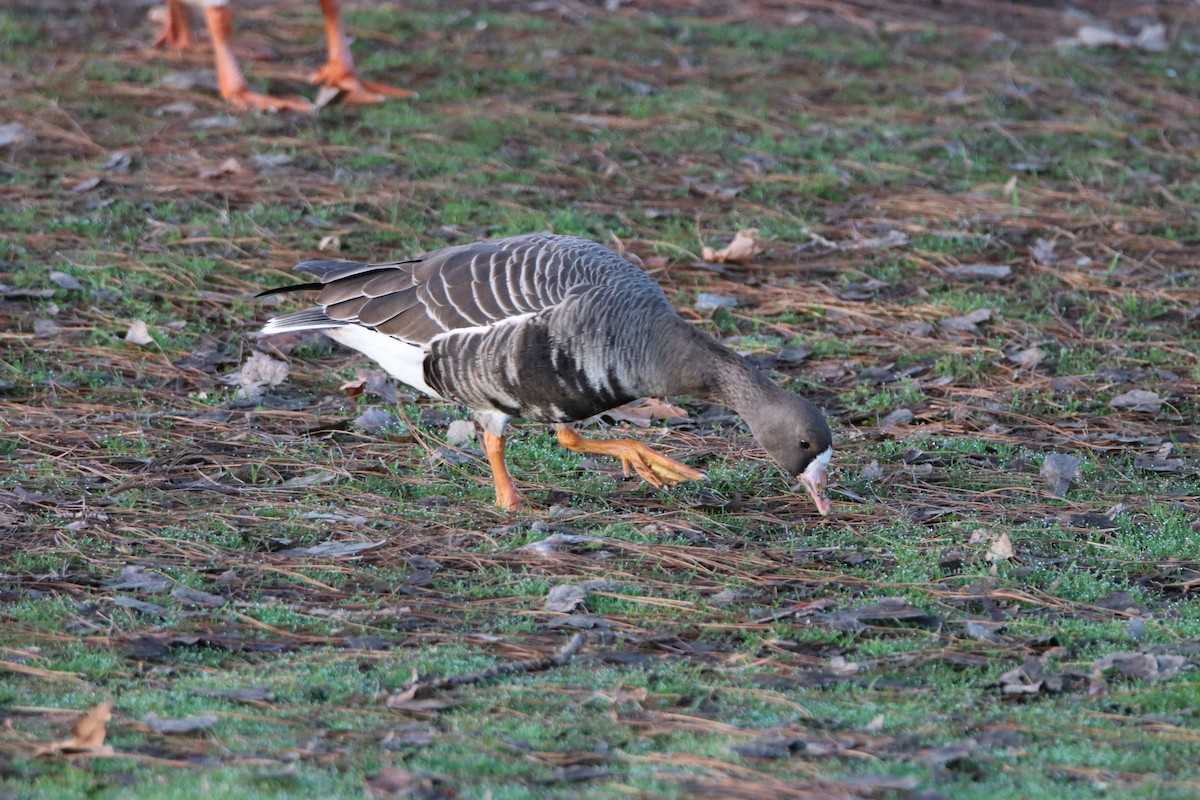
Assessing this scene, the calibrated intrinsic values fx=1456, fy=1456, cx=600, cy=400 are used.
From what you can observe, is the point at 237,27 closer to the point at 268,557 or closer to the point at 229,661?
the point at 268,557

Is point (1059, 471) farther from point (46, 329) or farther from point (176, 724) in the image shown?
point (46, 329)

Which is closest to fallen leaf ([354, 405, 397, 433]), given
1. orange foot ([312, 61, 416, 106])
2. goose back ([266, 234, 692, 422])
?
goose back ([266, 234, 692, 422])

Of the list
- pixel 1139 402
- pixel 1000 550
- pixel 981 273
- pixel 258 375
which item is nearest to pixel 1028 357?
pixel 1139 402

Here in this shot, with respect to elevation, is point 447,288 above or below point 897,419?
above

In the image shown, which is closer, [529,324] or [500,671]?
[500,671]

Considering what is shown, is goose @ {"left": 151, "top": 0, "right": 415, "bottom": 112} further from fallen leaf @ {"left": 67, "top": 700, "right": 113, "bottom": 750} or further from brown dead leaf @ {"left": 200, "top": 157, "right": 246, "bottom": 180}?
fallen leaf @ {"left": 67, "top": 700, "right": 113, "bottom": 750}

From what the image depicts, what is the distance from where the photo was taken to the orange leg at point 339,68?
1123 centimetres

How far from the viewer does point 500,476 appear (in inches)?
246

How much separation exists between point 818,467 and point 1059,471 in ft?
3.94

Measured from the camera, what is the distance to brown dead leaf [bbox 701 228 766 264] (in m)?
9.06

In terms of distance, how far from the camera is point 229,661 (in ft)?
15.5

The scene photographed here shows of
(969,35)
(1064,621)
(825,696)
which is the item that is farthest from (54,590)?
(969,35)

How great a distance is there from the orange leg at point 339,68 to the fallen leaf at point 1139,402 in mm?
6222

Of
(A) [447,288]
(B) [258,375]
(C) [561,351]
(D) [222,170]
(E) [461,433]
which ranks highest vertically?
(A) [447,288]
